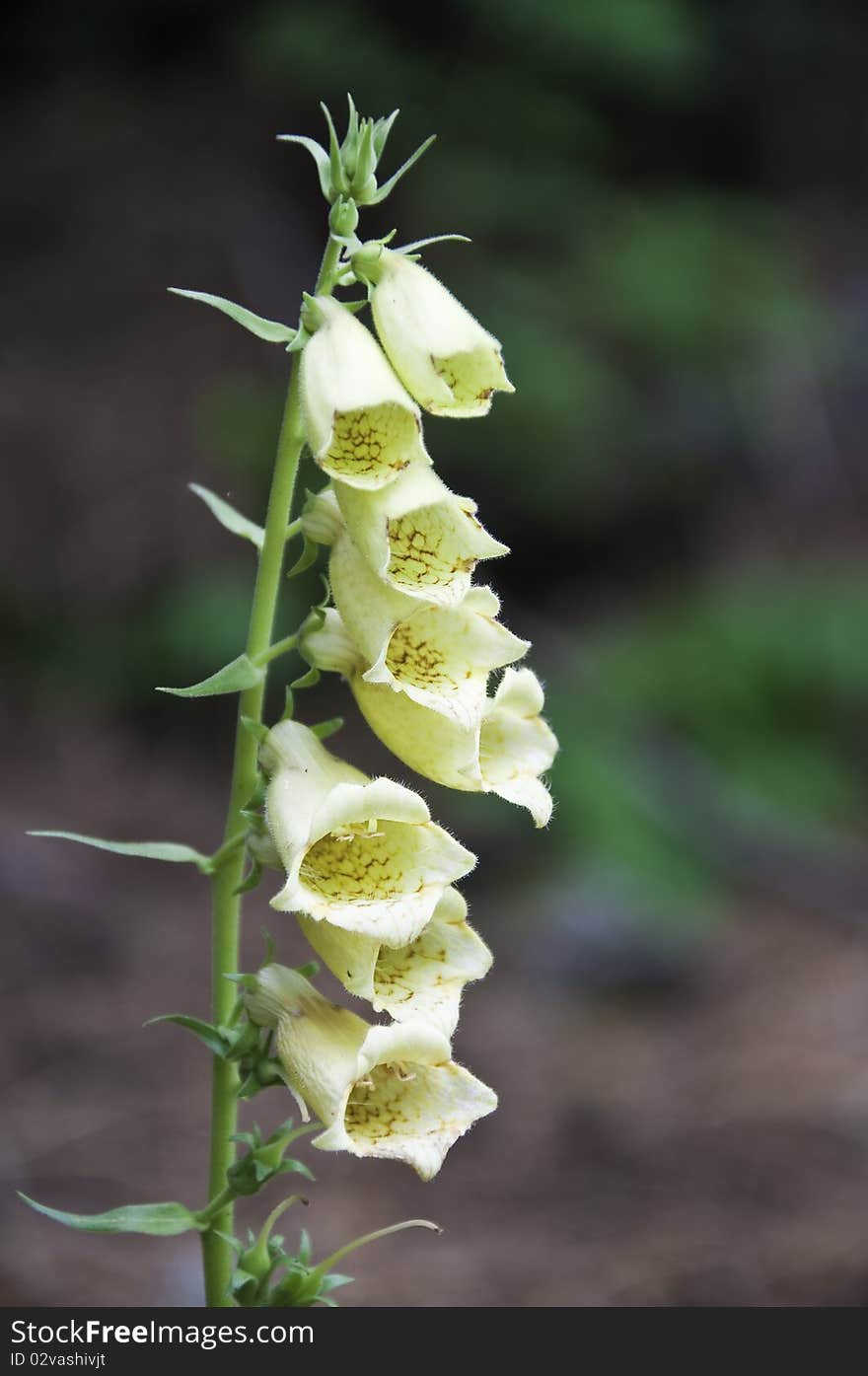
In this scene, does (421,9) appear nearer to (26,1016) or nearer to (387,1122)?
(26,1016)

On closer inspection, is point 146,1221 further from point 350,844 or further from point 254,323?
point 254,323

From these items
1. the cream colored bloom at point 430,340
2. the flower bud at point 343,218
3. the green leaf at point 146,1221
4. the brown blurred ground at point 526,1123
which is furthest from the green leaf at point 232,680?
the brown blurred ground at point 526,1123

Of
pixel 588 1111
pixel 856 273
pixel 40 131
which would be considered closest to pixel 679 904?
pixel 588 1111

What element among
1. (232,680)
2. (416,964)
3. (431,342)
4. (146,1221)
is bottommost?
(146,1221)

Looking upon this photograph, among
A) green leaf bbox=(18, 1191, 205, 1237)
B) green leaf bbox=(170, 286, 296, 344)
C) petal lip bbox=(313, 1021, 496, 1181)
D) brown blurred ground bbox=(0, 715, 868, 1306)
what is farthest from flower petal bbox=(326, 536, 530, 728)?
brown blurred ground bbox=(0, 715, 868, 1306)

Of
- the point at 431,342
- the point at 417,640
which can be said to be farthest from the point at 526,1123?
the point at 431,342
